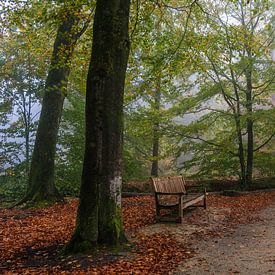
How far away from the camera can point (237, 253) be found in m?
5.70

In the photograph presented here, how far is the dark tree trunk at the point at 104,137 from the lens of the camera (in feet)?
18.4

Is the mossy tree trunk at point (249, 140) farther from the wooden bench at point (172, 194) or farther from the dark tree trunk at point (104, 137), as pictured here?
the dark tree trunk at point (104, 137)

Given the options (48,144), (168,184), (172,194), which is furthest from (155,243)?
(48,144)

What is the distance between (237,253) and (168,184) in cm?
384

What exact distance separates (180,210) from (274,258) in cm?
297

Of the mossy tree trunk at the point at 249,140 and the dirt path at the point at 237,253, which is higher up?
the mossy tree trunk at the point at 249,140

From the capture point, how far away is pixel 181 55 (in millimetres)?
10039

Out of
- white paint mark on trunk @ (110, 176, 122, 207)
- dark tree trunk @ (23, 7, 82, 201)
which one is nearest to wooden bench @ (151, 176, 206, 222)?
white paint mark on trunk @ (110, 176, 122, 207)

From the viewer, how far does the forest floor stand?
16.3 feet

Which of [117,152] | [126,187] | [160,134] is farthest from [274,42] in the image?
[117,152]

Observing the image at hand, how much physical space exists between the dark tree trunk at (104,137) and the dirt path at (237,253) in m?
1.48

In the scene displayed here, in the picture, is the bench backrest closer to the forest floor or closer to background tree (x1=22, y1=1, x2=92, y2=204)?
the forest floor

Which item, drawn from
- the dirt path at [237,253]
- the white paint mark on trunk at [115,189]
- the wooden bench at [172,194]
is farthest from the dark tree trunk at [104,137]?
the wooden bench at [172,194]

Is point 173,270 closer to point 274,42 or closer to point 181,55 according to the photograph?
point 181,55
